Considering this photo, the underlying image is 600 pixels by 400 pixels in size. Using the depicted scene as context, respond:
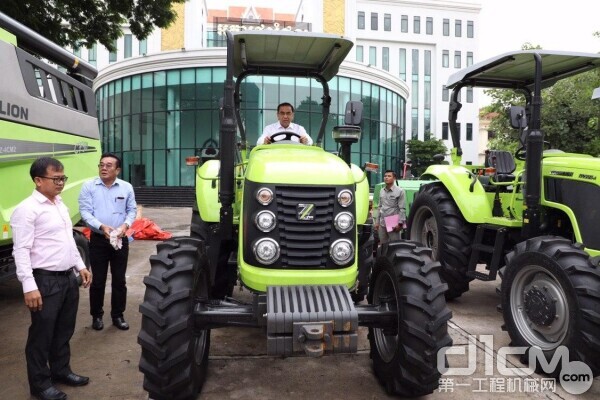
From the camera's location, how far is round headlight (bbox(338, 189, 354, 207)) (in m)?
3.58

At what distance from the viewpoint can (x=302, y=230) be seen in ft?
11.4

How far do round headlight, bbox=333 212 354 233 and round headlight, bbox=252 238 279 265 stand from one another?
0.45m

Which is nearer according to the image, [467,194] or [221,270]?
[221,270]

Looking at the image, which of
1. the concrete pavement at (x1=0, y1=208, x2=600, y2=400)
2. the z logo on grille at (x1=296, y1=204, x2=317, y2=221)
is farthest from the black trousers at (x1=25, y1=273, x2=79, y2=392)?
the z logo on grille at (x1=296, y1=204, x2=317, y2=221)

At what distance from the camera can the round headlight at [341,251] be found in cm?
353

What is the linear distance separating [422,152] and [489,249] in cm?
3910

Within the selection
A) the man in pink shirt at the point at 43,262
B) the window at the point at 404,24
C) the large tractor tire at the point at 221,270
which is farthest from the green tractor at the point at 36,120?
the window at the point at 404,24

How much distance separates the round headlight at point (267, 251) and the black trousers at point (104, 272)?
2364mm

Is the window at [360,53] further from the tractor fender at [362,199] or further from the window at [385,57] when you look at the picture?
the tractor fender at [362,199]

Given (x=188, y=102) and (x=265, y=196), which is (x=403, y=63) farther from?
(x=265, y=196)

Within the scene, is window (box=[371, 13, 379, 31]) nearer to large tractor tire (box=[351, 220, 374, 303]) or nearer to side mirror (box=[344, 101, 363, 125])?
side mirror (box=[344, 101, 363, 125])

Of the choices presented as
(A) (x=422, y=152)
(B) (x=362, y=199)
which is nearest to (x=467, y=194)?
(B) (x=362, y=199)

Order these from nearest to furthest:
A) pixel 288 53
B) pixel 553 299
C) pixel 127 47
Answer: pixel 553 299, pixel 288 53, pixel 127 47

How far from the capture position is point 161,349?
3143 mm
